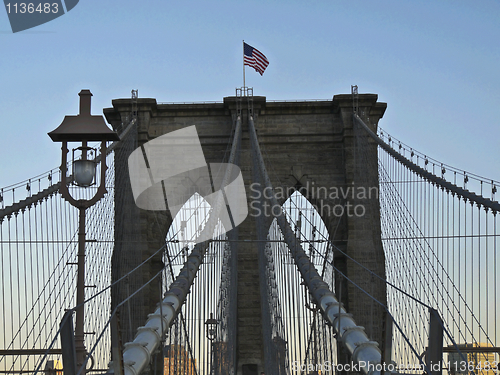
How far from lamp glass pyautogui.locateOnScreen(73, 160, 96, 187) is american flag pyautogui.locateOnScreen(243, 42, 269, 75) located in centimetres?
1566

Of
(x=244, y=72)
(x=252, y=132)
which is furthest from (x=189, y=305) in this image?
(x=244, y=72)

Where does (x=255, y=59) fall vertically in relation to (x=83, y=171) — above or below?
above

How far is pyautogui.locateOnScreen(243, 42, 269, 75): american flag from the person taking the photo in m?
22.6

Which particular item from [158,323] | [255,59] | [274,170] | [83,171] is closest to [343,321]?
[158,323]

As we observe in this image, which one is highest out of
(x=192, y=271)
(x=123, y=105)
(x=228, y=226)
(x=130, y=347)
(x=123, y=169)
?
(x=123, y=105)

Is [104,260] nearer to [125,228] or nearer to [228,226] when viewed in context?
[125,228]

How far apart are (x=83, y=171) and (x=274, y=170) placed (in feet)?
43.6

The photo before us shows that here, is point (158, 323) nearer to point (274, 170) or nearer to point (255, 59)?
point (274, 170)

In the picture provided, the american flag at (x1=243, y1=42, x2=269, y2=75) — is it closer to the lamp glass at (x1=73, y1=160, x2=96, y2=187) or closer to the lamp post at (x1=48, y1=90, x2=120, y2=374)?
the lamp post at (x1=48, y1=90, x2=120, y2=374)

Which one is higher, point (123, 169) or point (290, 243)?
point (123, 169)

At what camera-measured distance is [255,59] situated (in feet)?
74.5

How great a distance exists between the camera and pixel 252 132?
19188mm

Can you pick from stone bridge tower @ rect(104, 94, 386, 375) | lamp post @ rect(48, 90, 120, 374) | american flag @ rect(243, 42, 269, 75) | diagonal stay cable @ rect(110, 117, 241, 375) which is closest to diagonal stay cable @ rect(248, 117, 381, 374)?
diagonal stay cable @ rect(110, 117, 241, 375)

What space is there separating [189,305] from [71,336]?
4.65 metres
